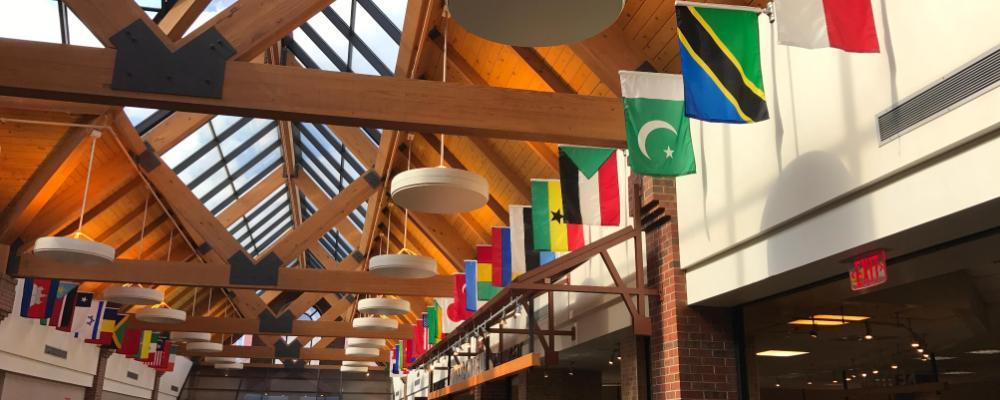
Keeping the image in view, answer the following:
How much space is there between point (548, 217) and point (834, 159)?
4.01 metres

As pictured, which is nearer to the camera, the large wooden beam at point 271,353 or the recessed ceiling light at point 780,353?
the recessed ceiling light at point 780,353

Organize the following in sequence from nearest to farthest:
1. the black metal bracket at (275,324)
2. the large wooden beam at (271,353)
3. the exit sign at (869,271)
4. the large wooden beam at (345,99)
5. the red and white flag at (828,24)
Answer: the red and white flag at (828,24), the exit sign at (869,271), the large wooden beam at (345,99), the black metal bracket at (275,324), the large wooden beam at (271,353)

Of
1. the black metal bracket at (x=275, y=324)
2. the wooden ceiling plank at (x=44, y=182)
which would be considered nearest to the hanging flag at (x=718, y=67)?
the wooden ceiling plank at (x=44, y=182)

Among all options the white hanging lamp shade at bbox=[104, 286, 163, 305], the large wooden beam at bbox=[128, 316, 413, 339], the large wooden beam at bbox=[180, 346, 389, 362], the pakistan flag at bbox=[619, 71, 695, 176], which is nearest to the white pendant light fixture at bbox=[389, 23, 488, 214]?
the pakistan flag at bbox=[619, 71, 695, 176]

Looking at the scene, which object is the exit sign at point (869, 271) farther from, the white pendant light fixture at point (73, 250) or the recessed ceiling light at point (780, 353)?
the white pendant light fixture at point (73, 250)

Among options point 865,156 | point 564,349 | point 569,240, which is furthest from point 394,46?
point 865,156

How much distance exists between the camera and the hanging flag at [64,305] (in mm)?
14828

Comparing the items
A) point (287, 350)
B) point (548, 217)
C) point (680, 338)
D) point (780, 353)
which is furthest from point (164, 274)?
→ point (287, 350)

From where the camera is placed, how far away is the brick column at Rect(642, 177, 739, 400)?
22.0 ft

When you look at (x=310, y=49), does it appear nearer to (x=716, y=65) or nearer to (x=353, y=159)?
(x=353, y=159)

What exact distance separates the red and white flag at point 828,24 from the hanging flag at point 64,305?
14.3 metres

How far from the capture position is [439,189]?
21.3 feet

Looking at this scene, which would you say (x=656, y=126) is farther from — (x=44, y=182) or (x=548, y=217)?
(x=44, y=182)

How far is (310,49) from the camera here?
Result: 12586mm
